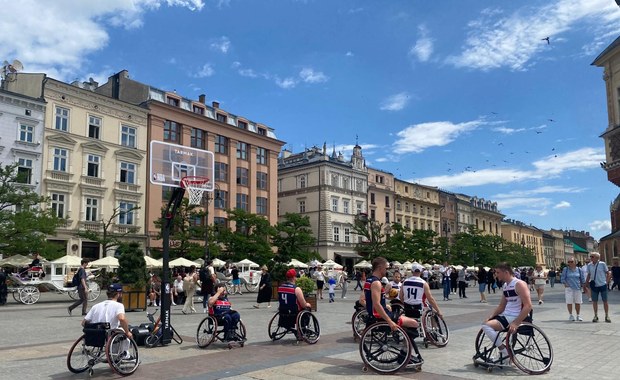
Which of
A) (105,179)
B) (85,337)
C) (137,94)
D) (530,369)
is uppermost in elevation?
(137,94)

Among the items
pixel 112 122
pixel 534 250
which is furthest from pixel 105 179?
pixel 534 250

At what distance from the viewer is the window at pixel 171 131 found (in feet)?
162

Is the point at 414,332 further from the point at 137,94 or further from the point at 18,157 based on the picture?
the point at 137,94

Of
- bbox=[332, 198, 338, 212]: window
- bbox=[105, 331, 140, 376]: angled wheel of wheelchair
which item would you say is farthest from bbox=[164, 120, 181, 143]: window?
bbox=[105, 331, 140, 376]: angled wheel of wheelchair

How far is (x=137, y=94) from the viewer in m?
49.2

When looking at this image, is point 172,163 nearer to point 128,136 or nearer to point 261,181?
point 128,136

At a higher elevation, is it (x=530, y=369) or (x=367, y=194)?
(x=367, y=194)

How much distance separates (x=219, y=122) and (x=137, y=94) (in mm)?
8534

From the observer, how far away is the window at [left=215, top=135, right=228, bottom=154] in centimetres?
5425

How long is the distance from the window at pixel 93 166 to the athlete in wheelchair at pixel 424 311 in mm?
38757

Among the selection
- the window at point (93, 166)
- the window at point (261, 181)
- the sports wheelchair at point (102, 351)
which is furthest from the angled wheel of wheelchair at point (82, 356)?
the window at point (261, 181)

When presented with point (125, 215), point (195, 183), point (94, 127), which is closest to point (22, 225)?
point (195, 183)

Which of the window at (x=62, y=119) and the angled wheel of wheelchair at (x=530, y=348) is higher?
the window at (x=62, y=119)

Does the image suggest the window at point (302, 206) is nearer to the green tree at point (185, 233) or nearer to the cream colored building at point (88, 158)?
the cream colored building at point (88, 158)
